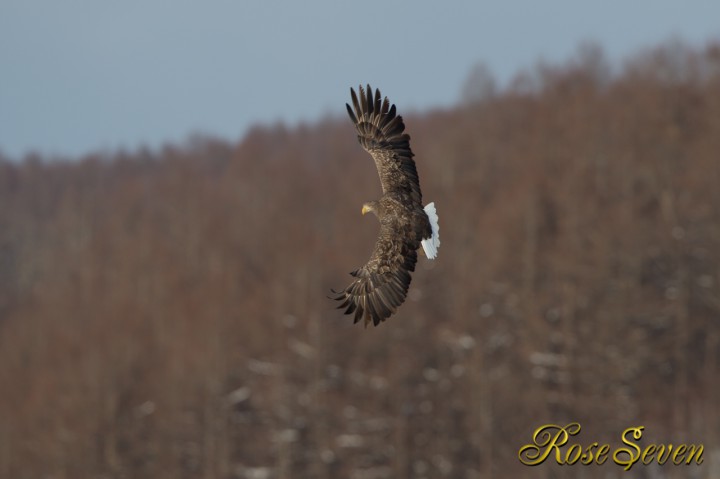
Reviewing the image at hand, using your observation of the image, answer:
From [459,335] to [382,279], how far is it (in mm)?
40505

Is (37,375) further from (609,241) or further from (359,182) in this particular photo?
(609,241)

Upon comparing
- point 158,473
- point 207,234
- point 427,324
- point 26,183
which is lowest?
point 158,473

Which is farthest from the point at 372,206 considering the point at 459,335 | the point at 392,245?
the point at 459,335

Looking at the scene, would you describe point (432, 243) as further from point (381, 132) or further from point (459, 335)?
point (459, 335)

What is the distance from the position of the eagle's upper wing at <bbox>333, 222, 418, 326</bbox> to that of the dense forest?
85.5 feet

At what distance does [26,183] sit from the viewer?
470ft

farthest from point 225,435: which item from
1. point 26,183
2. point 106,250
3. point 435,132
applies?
point 26,183

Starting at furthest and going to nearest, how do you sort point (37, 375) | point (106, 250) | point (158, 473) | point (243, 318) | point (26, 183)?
point (26, 183), point (106, 250), point (37, 375), point (243, 318), point (158, 473)

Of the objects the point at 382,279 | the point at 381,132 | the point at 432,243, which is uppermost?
the point at 381,132

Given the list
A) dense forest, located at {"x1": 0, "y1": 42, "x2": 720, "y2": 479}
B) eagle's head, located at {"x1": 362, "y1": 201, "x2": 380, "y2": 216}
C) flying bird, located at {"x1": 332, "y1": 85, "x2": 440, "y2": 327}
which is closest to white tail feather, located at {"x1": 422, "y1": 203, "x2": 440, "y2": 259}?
flying bird, located at {"x1": 332, "y1": 85, "x2": 440, "y2": 327}

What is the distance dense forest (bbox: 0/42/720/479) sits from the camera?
5000 cm

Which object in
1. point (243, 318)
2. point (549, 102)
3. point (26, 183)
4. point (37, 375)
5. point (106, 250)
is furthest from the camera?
Result: point (26, 183)

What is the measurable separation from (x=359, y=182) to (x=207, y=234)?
1334 cm

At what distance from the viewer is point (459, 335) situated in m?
55.8
